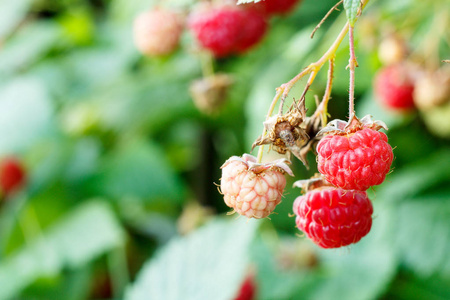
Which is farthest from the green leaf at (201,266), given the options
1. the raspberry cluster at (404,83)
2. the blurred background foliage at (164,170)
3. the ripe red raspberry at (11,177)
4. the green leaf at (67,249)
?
the ripe red raspberry at (11,177)

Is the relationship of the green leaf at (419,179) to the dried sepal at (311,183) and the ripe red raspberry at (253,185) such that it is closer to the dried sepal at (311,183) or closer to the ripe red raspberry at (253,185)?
the dried sepal at (311,183)

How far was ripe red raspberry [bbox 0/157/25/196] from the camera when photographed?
7.44 feet

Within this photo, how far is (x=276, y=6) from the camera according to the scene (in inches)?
45.3

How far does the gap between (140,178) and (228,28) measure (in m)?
0.98

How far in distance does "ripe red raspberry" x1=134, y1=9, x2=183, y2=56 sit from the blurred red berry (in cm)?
75

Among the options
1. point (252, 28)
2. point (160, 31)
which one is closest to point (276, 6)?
point (252, 28)

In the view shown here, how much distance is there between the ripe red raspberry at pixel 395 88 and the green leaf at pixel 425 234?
397mm

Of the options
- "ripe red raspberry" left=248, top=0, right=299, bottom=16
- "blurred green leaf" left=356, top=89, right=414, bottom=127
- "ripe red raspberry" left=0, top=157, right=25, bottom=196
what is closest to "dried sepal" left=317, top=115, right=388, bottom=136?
"ripe red raspberry" left=248, top=0, right=299, bottom=16

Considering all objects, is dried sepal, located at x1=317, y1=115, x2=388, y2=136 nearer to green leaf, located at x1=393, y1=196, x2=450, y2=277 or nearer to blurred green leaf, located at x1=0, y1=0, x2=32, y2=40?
green leaf, located at x1=393, y1=196, x2=450, y2=277

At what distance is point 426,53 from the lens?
1561mm

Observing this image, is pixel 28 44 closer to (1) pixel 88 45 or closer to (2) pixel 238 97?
(1) pixel 88 45

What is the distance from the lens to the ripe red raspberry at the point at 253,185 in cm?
74

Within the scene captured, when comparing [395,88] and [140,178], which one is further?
[140,178]

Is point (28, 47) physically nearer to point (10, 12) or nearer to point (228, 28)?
point (10, 12)
